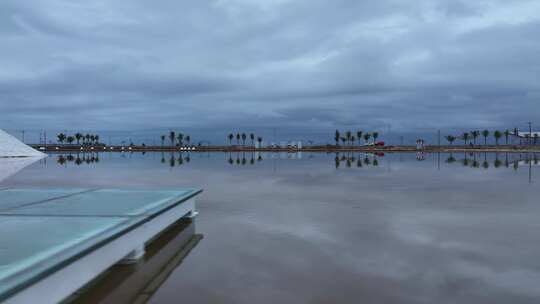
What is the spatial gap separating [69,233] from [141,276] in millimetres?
1578

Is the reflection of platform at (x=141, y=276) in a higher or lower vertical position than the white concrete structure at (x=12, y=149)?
lower

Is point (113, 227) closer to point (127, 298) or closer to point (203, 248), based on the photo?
point (127, 298)

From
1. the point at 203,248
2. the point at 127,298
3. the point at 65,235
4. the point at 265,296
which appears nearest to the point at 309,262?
the point at 265,296

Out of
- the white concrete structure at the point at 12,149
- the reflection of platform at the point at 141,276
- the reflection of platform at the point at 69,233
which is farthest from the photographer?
the white concrete structure at the point at 12,149

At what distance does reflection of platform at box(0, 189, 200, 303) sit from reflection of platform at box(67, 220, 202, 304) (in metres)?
0.39

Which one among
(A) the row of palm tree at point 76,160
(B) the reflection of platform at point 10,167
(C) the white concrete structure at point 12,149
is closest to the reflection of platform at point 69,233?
(B) the reflection of platform at point 10,167

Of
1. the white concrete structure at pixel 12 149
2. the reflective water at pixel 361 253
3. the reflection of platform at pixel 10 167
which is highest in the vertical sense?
the white concrete structure at pixel 12 149

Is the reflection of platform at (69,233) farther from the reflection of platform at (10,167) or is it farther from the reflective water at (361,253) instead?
the reflection of platform at (10,167)

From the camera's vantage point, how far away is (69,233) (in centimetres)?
733

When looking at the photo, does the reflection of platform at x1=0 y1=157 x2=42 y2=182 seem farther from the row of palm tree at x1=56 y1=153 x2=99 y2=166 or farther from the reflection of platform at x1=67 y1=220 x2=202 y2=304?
the reflection of platform at x1=67 y1=220 x2=202 y2=304

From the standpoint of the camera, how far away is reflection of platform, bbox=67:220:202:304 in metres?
6.74

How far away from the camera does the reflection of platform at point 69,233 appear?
205 inches

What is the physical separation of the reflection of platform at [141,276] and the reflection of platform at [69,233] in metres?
0.39

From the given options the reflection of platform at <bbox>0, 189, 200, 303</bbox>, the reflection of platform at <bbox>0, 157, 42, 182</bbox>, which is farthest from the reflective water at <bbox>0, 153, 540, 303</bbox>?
the reflection of platform at <bbox>0, 157, 42, 182</bbox>
